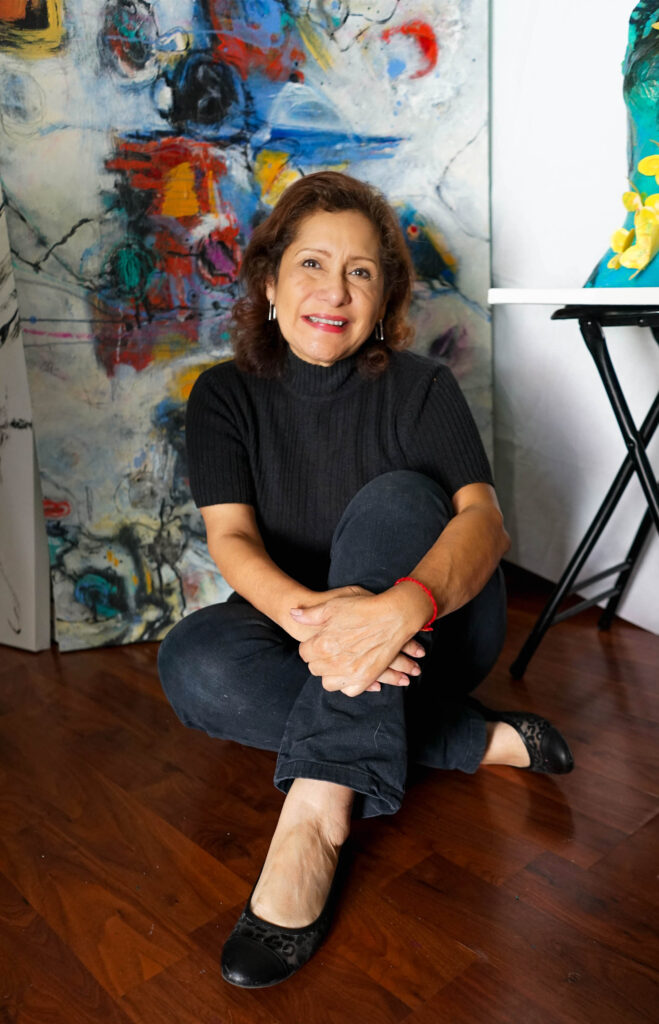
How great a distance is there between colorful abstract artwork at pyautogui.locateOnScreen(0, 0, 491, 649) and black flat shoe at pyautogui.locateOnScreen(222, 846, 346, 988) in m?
1.25

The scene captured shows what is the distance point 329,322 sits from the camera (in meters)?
1.61

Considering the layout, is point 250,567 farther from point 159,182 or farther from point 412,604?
point 159,182

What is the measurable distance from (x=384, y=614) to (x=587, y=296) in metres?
0.77

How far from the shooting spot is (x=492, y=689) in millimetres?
2029

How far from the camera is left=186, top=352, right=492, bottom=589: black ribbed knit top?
65.4 inches

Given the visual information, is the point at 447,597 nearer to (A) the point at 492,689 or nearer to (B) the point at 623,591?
(A) the point at 492,689

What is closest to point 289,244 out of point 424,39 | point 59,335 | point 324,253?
point 324,253

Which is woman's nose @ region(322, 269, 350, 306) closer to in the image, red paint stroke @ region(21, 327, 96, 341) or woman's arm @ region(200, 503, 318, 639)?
woman's arm @ region(200, 503, 318, 639)

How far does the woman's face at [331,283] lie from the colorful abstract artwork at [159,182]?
27.0 inches

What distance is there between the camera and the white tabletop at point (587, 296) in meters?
1.56

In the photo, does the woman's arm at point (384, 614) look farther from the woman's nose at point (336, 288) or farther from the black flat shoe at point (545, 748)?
the woman's nose at point (336, 288)

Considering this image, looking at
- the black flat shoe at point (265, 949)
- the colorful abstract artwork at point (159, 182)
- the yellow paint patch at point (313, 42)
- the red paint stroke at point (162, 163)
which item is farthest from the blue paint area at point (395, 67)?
the black flat shoe at point (265, 949)

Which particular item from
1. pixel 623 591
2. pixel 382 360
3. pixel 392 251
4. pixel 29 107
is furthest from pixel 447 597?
pixel 29 107

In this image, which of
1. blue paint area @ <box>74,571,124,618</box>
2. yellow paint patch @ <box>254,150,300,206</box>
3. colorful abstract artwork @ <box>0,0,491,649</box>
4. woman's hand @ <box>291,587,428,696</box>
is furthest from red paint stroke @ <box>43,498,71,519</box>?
woman's hand @ <box>291,587,428,696</box>
